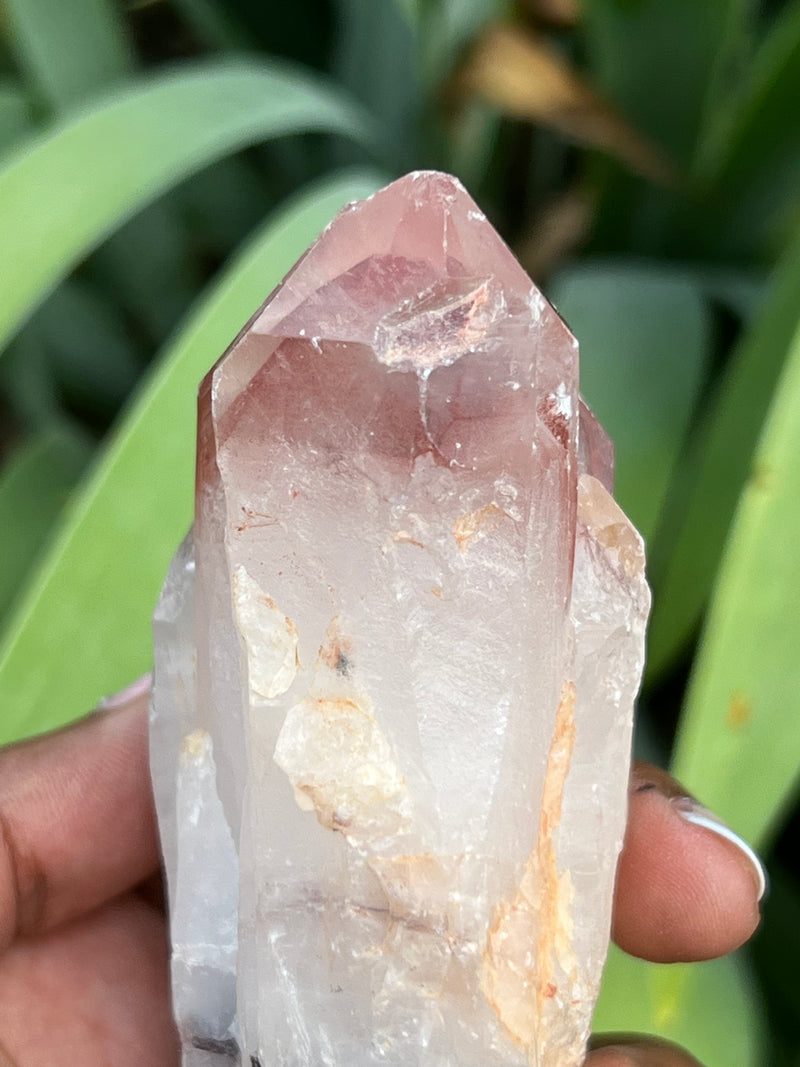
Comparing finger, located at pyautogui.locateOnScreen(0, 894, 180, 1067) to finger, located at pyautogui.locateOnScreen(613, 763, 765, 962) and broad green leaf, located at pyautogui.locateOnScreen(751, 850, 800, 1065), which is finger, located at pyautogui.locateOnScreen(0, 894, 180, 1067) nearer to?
finger, located at pyautogui.locateOnScreen(613, 763, 765, 962)

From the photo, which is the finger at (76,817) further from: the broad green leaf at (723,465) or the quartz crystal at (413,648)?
the broad green leaf at (723,465)

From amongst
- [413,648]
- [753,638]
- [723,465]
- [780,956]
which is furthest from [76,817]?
[780,956]

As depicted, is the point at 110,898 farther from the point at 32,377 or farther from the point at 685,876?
the point at 32,377

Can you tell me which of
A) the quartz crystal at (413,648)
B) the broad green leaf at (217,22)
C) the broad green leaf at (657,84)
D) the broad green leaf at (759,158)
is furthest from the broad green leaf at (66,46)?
the quartz crystal at (413,648)

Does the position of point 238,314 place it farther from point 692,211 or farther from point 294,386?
point 692,211

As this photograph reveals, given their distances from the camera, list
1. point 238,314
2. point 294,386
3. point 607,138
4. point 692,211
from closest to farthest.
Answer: point 294,386
point 238,314
point 607,138
point 692,211

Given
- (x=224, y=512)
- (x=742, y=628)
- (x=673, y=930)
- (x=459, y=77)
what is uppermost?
(x=459, y=77)

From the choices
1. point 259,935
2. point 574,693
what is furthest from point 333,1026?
point 574,693
